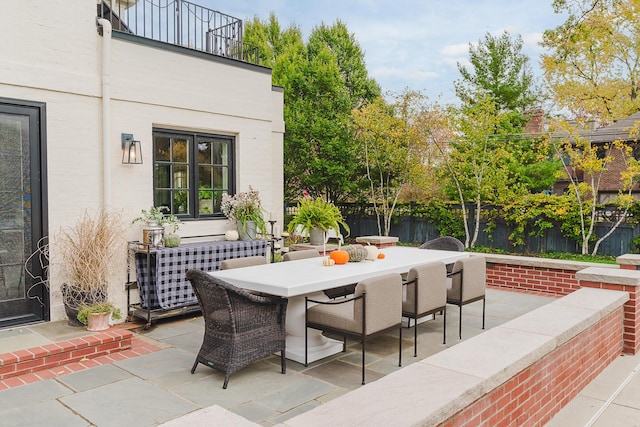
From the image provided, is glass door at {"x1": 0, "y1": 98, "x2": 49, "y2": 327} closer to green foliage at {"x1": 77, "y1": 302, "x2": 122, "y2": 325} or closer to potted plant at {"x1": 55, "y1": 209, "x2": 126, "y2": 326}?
potted plant at {"x1": 55, "y1": 209, "x2": 126, "y2": 326}

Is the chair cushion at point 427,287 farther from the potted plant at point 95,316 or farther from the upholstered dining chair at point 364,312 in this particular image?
the potted plant at point 95,316

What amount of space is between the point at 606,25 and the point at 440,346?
38.8 ft

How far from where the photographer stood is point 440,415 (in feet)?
6.10

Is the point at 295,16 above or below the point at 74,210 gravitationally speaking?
above

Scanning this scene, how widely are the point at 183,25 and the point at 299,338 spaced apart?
181 inches

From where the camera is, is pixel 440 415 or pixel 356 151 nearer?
pixel 440 415

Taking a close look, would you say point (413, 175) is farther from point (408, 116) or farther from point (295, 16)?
point (295, 16)

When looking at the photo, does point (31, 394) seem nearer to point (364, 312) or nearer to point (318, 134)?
point (364, 312)

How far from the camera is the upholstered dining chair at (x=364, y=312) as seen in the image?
3.57m

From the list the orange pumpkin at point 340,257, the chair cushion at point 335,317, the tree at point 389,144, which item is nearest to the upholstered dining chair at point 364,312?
the chair cushion at point 335,317

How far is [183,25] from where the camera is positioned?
6.45 m

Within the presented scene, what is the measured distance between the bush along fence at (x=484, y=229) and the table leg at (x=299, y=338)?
7545 millimetres

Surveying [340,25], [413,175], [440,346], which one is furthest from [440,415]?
[340,25]

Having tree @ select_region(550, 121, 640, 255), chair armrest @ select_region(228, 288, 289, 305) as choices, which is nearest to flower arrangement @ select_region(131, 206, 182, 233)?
chair armrest @ select_region(228, 288, 289, 305)
